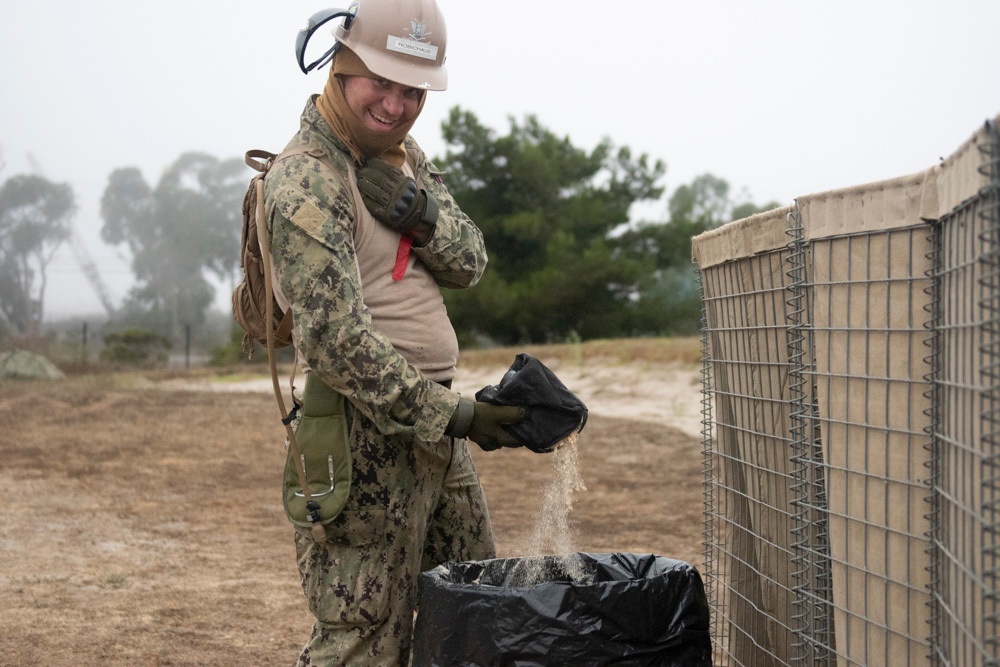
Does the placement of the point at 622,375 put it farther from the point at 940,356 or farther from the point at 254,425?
the point at 940,356

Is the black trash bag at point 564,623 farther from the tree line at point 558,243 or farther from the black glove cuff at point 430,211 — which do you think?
the tree line at point 558,243

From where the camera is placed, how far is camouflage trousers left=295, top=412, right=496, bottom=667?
268 cm

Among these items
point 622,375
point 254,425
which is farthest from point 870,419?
point 622,375

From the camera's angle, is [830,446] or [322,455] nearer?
[830,446]

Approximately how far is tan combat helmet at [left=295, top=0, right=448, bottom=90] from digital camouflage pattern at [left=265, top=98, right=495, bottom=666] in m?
0.22

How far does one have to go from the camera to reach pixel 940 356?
1.99 metres

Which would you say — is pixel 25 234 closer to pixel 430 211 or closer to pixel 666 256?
pixel 666 256

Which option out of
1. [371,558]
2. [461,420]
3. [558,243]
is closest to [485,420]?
[461,420]

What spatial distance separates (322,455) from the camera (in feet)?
8.71

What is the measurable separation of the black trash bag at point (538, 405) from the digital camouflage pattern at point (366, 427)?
145 mm

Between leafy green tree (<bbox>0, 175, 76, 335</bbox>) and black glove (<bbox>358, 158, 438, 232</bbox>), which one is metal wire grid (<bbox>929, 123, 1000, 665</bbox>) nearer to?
black glove (<bbox>358, 158, 438, 232</bbox>)

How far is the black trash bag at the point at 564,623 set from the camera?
248 cm

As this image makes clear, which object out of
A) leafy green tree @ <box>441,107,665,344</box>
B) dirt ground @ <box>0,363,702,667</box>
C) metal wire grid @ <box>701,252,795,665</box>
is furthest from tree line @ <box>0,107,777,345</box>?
metal wire grid @ <box>701,252,795,665</box>

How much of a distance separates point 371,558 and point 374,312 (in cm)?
61
